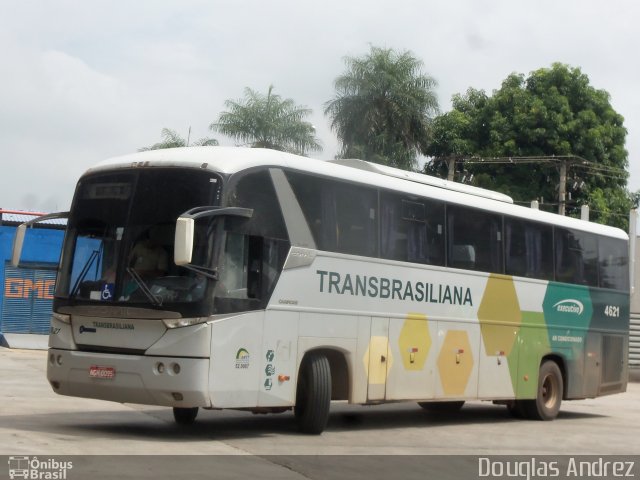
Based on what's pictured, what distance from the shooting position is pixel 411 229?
49.2 ft

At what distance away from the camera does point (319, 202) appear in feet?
43.8

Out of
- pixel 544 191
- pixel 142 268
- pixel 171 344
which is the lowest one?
pixel 171 344

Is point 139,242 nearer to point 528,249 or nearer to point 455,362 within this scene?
point 455,362

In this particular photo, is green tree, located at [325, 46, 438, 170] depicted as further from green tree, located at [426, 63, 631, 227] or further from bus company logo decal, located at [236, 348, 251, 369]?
bus company logo decal, located at [236, 348, 251, 369]

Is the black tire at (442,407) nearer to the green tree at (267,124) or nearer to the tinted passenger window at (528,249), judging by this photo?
the tinted passenger window at (528,249)

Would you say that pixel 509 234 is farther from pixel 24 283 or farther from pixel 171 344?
pixel 24 283

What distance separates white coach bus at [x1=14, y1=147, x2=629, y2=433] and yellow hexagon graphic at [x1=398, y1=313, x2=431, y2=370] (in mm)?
28

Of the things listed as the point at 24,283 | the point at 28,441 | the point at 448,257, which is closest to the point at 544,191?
the point at 24,283

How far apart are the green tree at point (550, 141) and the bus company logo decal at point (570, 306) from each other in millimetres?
25992

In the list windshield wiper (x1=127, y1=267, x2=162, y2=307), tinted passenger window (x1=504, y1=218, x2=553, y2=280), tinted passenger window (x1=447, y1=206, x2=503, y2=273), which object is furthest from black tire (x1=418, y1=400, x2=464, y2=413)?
windshield wiper (x1=127, y1=267, x2=162, y2=307)

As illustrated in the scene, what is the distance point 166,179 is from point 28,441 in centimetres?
325

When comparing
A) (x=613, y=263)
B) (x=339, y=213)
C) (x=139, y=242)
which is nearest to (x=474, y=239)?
(x=339, y=213)

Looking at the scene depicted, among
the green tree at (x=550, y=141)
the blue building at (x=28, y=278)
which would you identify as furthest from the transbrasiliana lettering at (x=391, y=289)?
the green tree at (x=550, y=141)

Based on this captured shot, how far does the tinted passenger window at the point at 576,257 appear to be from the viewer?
18.7 m
